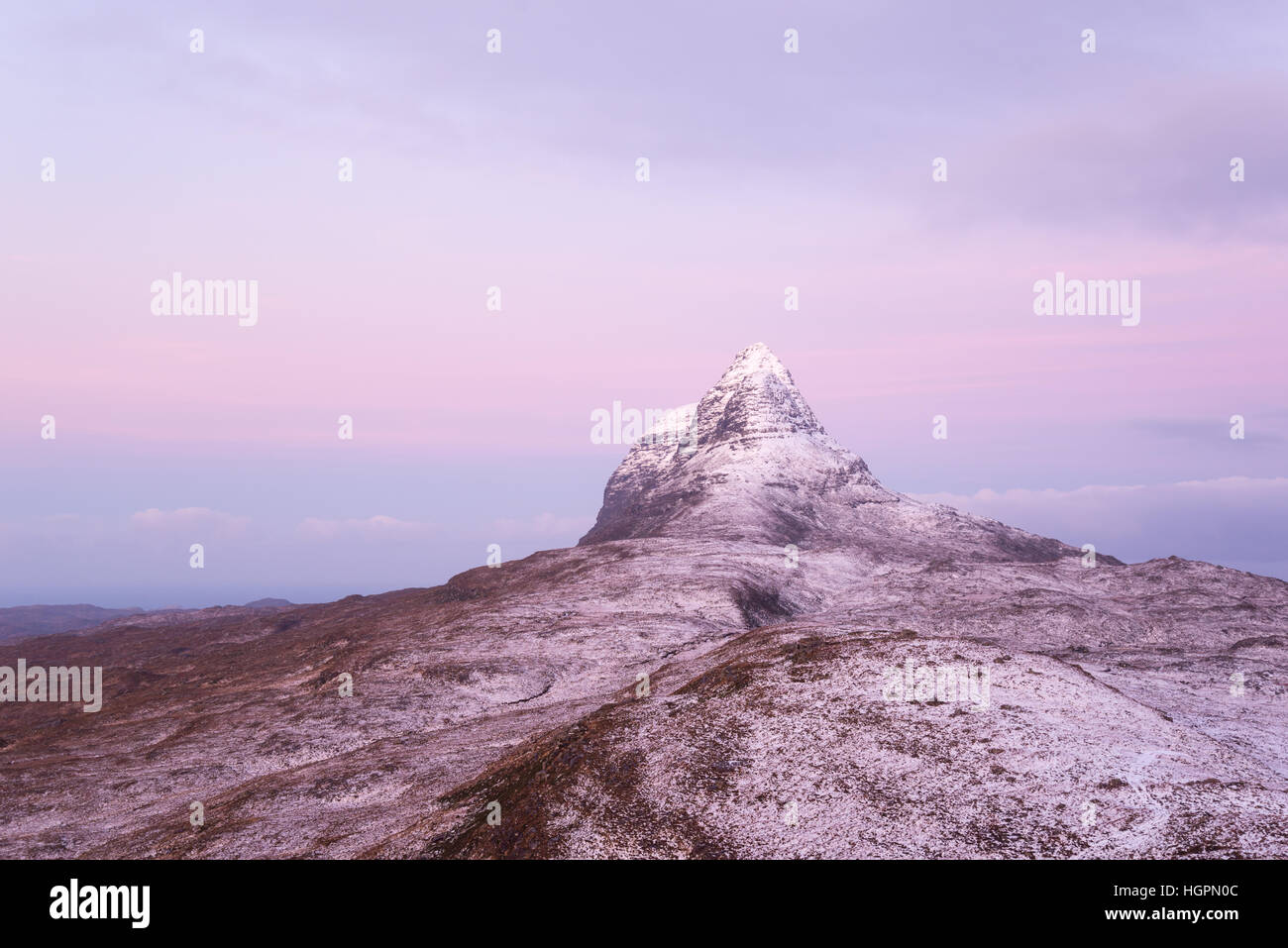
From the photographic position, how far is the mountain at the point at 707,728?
108 ft

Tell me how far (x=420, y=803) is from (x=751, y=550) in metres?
98.4

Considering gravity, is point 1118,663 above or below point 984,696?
below

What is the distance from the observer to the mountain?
3294 centimetres

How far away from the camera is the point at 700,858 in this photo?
31203mm

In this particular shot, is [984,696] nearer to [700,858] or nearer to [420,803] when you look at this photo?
[700,858]

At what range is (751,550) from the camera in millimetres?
140375

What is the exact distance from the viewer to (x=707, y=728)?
42.0 meters

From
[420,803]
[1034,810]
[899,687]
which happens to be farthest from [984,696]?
[420,803]
